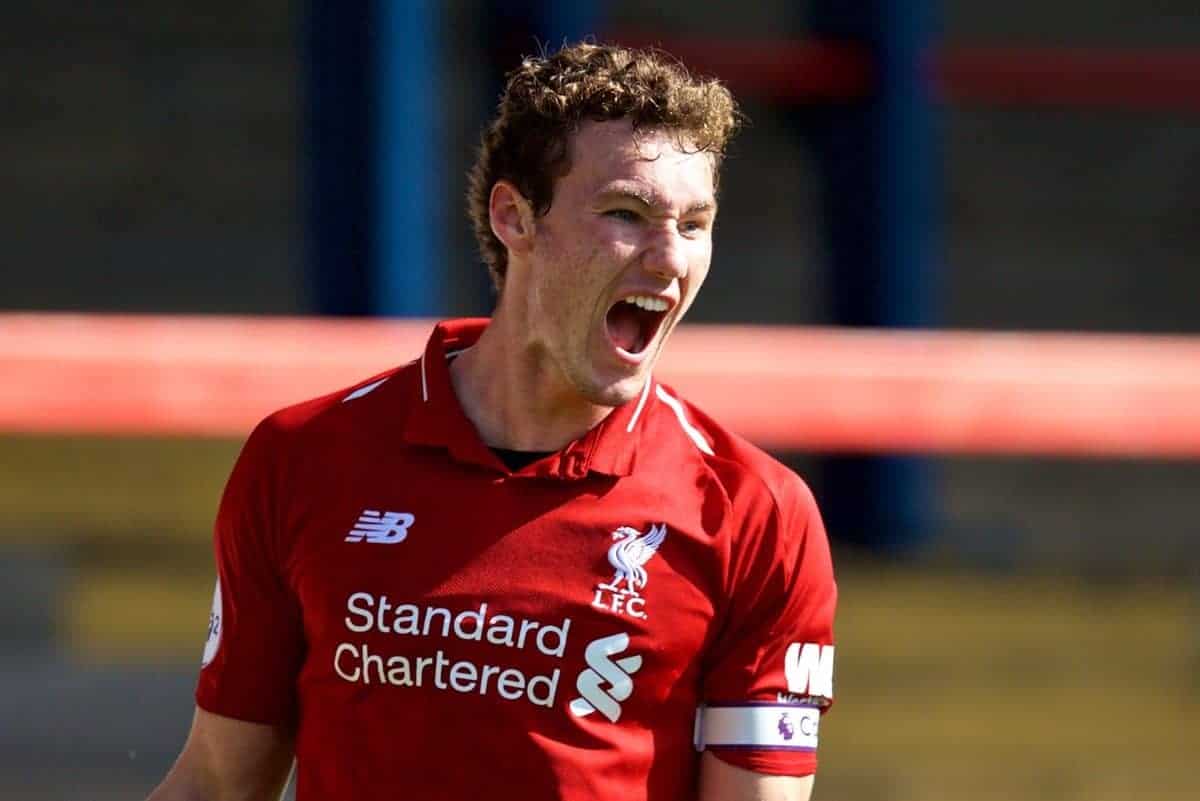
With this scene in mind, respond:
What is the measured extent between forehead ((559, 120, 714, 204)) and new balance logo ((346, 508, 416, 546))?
420 mm

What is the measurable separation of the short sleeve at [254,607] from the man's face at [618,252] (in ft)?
1.22

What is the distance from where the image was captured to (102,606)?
703 centimetres

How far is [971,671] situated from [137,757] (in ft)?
11.2

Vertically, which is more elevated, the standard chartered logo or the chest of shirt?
the chest of shirt

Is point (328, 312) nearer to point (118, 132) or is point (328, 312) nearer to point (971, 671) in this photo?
point (971, 671)

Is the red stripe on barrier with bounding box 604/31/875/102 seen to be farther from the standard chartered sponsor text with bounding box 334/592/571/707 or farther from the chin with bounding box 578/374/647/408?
the standard chartered sponsor text with bounding box 334/592/571/707

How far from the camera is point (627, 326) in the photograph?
2.39 m

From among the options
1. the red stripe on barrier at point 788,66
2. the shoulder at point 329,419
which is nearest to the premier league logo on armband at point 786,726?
the shoulder at point 329,419

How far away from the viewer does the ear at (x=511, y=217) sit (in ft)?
7.85

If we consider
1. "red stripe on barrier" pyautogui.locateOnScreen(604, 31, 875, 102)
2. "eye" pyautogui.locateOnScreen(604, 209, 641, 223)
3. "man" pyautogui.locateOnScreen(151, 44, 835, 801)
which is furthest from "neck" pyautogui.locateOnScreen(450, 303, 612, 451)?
"red stripe on barrier" pyautogui.locateOnScreen(604, 31, 875, 102)

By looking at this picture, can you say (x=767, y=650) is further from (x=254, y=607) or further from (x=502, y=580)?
(x=254, y=607)

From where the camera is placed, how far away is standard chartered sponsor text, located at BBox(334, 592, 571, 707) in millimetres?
2291

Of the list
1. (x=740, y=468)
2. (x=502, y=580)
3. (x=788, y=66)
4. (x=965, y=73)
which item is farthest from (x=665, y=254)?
(x=965, y=73)

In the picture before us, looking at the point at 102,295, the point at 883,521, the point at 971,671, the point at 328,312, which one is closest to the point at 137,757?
the point at 328,312
